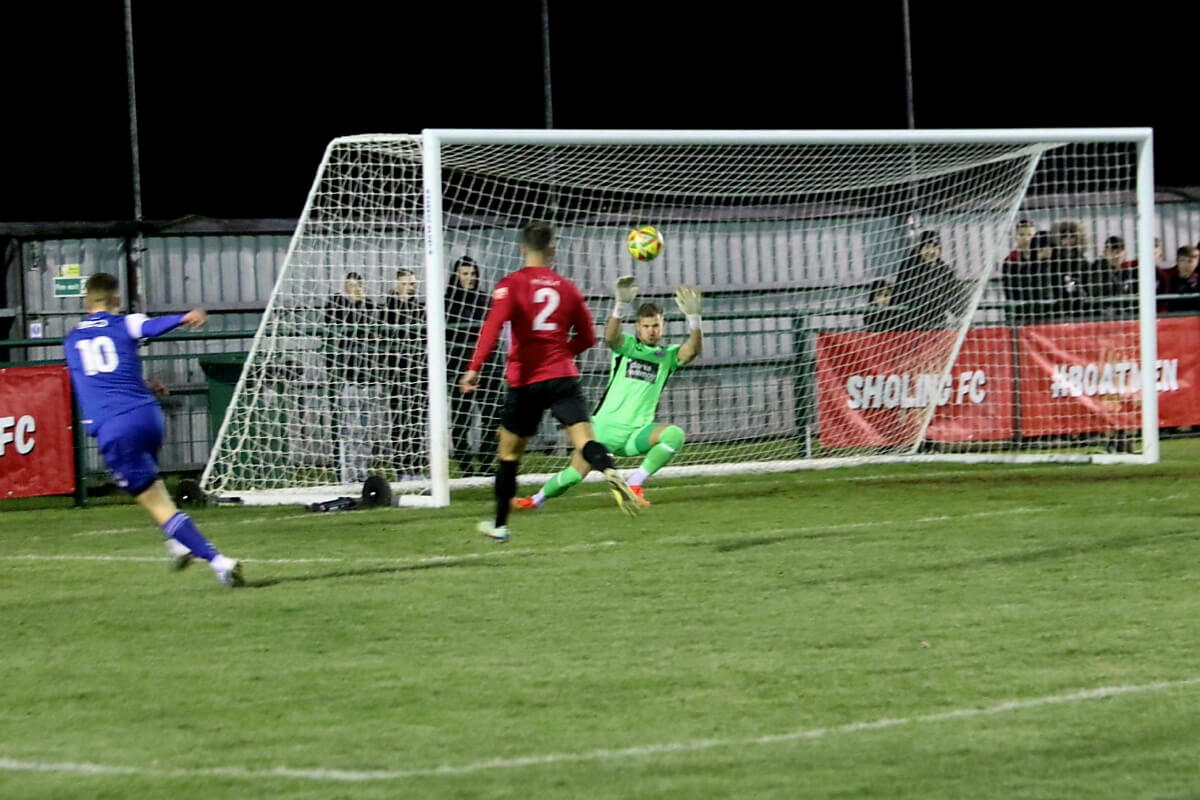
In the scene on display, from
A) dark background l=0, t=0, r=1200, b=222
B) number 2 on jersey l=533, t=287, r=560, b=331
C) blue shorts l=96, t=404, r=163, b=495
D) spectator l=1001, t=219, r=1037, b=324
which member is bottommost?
blue shorts l=96, t=404, r=163, b=495

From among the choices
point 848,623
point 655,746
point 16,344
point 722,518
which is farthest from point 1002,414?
point 655,746

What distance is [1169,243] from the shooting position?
22547 mm

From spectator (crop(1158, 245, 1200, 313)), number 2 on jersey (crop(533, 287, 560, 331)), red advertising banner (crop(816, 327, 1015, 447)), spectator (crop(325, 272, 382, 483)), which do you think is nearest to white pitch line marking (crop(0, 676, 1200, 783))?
number 2 on jersey (crop(533, 287, 560, 331))

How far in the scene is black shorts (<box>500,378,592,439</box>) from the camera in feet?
36.8

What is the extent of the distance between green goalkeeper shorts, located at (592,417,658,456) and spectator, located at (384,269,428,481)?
1.48m

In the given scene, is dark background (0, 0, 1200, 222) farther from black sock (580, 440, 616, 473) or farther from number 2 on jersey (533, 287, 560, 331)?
black sock (580, 440, 616, 473)

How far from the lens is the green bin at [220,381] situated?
52.6 feet

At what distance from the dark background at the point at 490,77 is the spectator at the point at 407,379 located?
6.88 m

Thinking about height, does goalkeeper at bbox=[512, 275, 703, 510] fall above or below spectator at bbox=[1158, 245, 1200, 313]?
below

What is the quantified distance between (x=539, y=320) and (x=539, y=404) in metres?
0.48

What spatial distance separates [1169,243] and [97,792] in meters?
19.0

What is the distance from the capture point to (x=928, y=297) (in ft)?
56.1

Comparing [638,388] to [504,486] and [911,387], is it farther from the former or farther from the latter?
[911,387]

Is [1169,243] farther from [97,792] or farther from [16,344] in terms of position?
[97,792]
